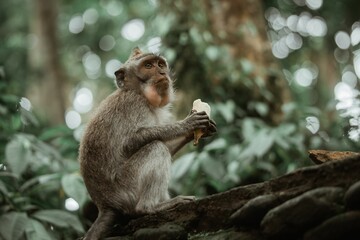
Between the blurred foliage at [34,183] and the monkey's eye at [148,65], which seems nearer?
the blurred foliage at [34,183]

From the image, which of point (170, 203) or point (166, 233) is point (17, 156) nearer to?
point (170, 203)

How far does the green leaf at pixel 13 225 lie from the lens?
5.05m

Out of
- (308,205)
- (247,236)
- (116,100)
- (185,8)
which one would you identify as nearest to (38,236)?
(116,100)

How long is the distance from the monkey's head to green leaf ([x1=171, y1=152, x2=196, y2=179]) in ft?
3.44

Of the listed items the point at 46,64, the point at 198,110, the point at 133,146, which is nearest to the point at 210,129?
the point at 198,110

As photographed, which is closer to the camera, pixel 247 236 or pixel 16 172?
pixel 247 236

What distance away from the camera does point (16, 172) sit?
5.59m

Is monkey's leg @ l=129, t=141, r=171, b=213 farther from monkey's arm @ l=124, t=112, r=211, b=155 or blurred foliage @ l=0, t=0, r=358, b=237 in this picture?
blurred foliage @ l=0, t=0, r=358, b=237

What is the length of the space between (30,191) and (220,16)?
4.13m

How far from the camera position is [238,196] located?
3.62 metres

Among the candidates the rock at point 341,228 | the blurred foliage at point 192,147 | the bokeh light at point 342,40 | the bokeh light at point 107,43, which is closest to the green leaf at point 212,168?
the blurred foliage at point 192,147

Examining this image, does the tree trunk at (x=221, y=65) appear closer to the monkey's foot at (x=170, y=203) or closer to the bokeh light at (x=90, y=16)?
the monkey's foot at (x=170, y=203)

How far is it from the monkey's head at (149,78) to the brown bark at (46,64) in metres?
6.53

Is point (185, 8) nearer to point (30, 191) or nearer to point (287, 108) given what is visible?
point (287, 108)
